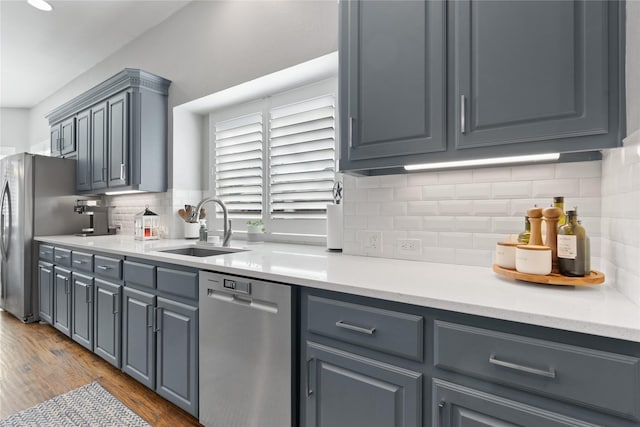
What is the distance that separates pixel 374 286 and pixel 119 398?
195 cm

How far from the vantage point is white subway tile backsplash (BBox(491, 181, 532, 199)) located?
1514mm

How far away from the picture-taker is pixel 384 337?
3.86 ft

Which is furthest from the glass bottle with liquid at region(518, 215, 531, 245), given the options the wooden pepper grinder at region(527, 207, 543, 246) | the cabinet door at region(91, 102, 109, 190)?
the cabinet door at region(91, 102, 109, 190)

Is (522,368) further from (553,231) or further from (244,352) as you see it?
(244,352)

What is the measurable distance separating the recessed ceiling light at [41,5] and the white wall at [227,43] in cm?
73

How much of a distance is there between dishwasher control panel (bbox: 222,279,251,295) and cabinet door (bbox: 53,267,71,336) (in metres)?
2.16

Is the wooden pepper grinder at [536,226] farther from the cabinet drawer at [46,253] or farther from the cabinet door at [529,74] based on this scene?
the cabinet drawer at [46,253]

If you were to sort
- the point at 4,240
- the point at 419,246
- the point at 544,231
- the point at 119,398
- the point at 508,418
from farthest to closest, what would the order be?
the point at 4,240
the point at 119,398
the point at 419,246
the point at 544,231
the point at 508,418

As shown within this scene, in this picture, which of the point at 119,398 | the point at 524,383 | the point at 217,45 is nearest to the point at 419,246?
the point at 524,383

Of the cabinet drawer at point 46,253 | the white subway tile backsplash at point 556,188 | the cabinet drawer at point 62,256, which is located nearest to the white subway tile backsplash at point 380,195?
the white subway tile backsplash at point 556,188

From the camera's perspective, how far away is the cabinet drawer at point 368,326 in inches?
44.0

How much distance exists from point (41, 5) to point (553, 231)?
4162 mm

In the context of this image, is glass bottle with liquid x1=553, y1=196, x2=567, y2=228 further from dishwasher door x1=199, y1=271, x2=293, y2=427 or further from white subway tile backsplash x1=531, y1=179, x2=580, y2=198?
dishwasher door x1=199, y1=271, x2=293, y2=427

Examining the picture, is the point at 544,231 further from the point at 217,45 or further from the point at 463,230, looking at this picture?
the point at 217,45
